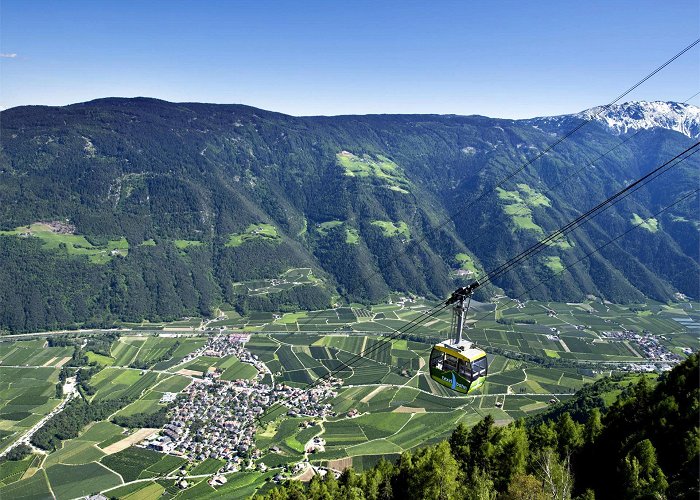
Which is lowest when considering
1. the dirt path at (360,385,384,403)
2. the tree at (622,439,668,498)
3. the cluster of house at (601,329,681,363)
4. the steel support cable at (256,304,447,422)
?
the cluster of house at (601,329,681,363)

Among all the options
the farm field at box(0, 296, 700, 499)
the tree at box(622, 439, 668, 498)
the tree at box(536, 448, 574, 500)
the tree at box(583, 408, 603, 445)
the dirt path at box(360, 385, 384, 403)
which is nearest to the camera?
the tree at box(536, 448, 574, 500)

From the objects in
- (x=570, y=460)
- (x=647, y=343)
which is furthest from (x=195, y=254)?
(x=570, y=460)

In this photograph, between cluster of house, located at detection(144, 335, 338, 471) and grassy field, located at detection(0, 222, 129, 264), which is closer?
cluster of house, located at detection(144, 335, 338, 471)

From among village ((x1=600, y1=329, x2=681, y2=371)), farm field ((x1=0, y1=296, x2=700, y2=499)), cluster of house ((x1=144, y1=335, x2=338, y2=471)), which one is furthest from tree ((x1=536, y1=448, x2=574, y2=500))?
village ((x1=600, y1=329, x2=681, y2=371))

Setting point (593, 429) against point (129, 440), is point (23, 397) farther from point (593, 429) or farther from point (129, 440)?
point (593, 429)

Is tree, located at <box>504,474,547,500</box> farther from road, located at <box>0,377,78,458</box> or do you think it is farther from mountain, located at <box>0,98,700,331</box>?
mountain, located at <box>0,98,700,331</box>

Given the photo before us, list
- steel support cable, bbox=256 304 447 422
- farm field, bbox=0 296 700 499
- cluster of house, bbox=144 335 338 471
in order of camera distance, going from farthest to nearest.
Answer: steel support cable, bbox=256 304 447 422
cluster of house, bbox=144 335 338 471
farm field, bbox=0 296 700 499
